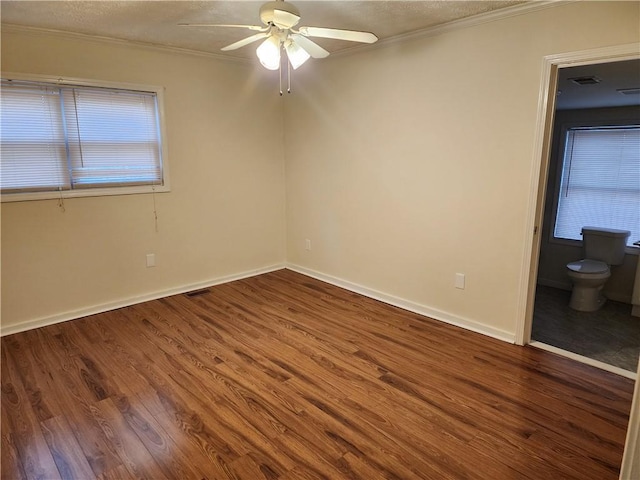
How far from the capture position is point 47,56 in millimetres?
3145

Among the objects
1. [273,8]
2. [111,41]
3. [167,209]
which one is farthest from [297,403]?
[111,41]

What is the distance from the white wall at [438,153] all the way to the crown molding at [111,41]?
0.91m

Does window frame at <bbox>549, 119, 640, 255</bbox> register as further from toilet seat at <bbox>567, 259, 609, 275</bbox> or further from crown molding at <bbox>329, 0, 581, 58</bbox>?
crown molding at <bbox>329, 0, 581, 58</bbox>

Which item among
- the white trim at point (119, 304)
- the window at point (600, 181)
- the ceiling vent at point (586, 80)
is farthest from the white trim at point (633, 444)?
the window at point (600, 181)

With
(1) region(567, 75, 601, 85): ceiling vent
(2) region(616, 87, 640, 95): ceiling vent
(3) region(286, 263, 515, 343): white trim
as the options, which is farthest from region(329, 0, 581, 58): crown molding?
(3) region(286, 263, 515, 343): white trim

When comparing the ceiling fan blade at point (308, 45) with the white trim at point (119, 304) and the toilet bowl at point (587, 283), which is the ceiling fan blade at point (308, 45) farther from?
the toilet bowl at point (587, 283)

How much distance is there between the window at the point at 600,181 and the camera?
4.37m

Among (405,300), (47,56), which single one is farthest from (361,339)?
(47,56)

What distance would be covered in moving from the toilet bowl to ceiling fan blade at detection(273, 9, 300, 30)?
3.72m

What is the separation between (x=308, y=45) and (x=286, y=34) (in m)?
0.16

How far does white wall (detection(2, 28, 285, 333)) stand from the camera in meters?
3.21

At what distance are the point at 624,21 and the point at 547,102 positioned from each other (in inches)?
21.7

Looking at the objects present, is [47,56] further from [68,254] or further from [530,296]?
[530,296]

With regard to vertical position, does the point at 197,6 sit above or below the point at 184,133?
above
